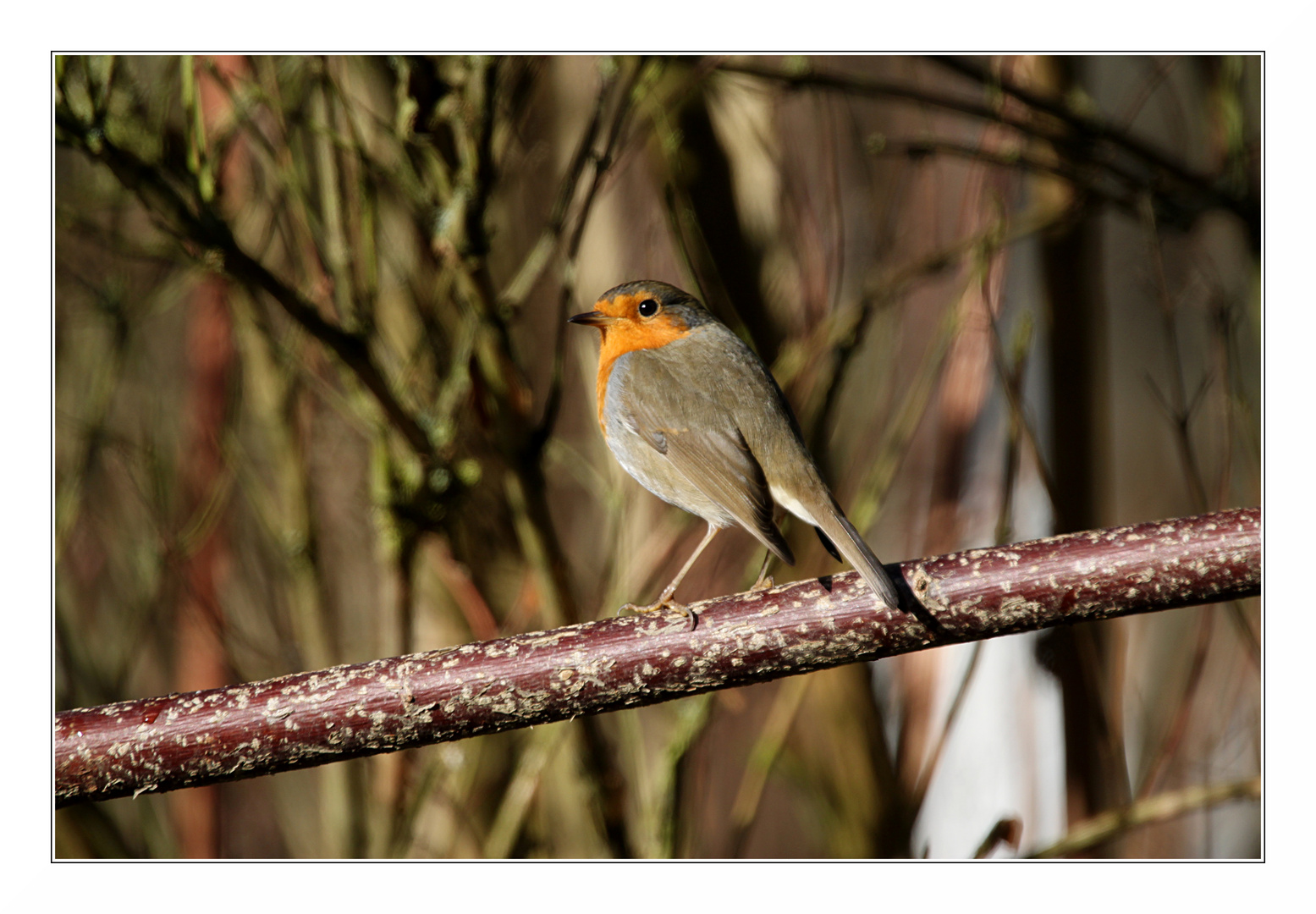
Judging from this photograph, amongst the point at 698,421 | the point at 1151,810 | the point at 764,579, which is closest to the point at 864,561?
the point at 764,579

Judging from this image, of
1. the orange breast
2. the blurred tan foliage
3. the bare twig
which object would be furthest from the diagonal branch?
the bare twig

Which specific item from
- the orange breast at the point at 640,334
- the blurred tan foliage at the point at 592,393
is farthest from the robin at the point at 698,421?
the blurred tan foliage at the point at 592,393

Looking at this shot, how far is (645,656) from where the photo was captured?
142cm

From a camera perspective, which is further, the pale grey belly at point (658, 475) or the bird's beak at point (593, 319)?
the bird's beak at point (593, 319)

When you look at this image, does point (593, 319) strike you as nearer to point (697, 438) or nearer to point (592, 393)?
point (697, 438)

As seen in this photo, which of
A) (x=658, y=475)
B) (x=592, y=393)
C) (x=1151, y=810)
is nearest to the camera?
(x=658, y=475)

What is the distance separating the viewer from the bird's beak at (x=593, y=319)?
6.57ft

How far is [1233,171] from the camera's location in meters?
2.37

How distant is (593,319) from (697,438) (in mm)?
361

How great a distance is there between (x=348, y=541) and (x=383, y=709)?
6.74ft

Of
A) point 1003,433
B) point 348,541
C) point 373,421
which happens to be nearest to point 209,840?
point 348,541

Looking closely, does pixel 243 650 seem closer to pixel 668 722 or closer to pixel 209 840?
pixel 209 840

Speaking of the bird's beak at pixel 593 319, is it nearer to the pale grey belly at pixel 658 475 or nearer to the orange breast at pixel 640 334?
the orange breast at pixel 640 334

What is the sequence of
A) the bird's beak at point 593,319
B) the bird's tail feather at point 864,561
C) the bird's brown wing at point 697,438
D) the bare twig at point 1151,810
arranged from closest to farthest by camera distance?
the bird's tail feather at point 864,561 < the bird's brown wing at point 697,438 < the bird's beak at point 593,319 < the bare twig at point 1151,810
